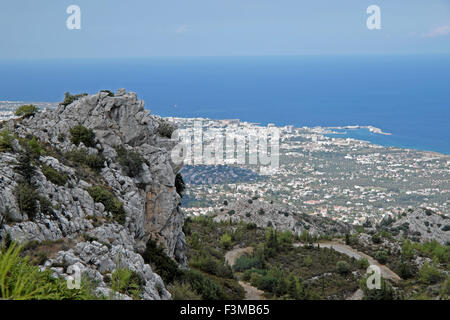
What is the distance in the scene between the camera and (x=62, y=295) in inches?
198

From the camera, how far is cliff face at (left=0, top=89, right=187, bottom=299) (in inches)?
361

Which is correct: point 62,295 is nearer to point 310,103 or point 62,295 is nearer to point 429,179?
point 429,179

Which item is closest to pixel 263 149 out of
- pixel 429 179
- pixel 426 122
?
pixel 429 179

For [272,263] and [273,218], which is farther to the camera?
[273,218]

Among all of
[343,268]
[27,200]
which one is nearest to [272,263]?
[343,268]

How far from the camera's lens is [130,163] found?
15367mm

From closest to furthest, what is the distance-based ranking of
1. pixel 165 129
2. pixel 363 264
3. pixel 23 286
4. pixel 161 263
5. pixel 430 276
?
pixel 23 286 → pixel 161 263 → pixel 165 129 → pixel 430 276 → pixel 363 264

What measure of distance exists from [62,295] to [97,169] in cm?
1008

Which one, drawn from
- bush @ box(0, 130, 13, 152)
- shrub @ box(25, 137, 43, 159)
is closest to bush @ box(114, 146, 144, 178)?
shrub @ box(25, 137, 43, 159)

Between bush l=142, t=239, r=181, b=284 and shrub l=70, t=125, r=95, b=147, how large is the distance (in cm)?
481

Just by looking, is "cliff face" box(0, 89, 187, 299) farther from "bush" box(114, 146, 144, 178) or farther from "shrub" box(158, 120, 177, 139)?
"shrub" box(158, 120, 177, 139)

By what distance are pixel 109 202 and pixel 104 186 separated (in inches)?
55.2

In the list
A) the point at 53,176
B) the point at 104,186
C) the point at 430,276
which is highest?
the point at 53,176

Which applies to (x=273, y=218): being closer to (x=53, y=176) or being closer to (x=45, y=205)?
(x=53, y=176)
